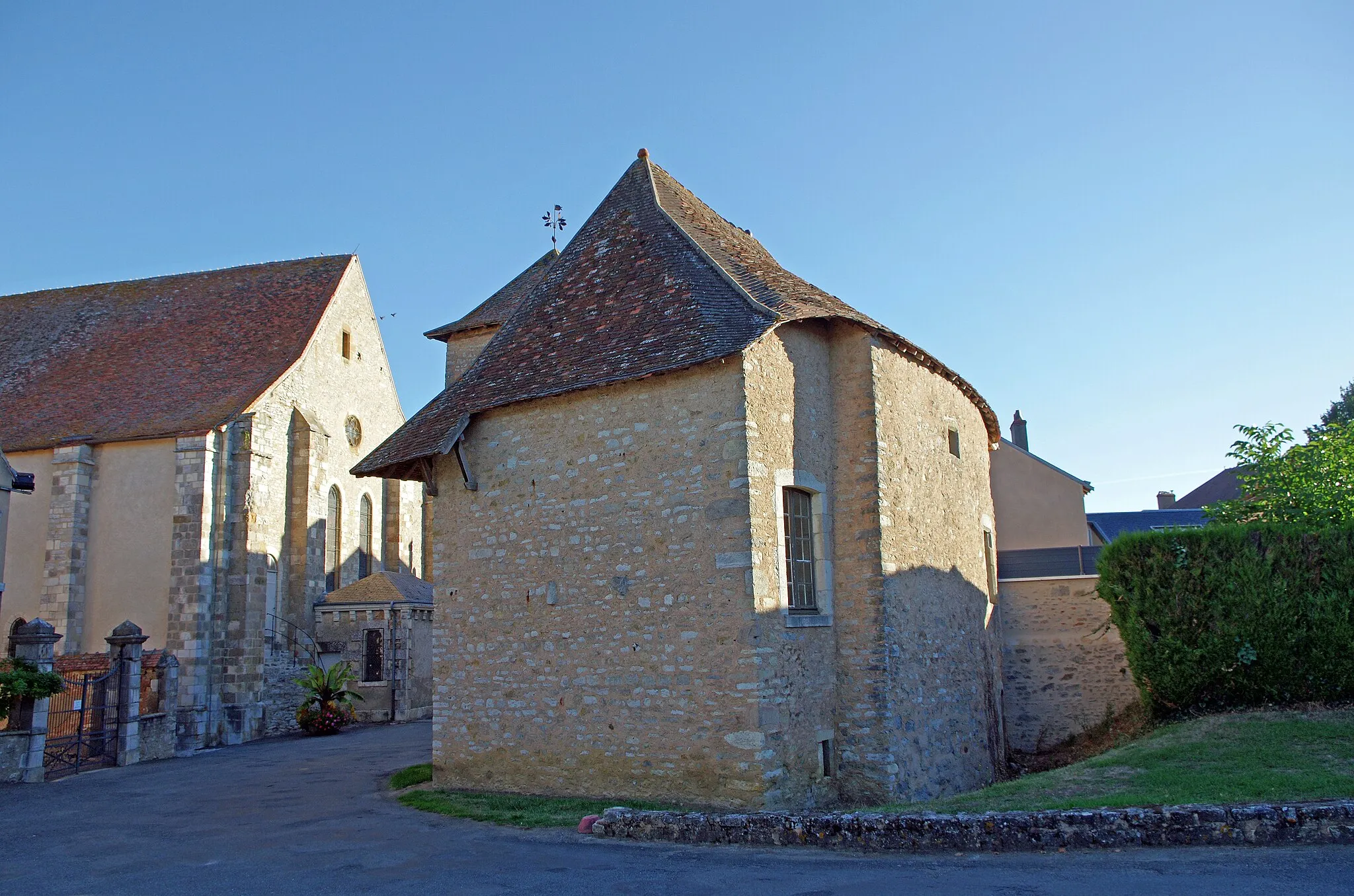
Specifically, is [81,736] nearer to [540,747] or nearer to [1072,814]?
[540,747]

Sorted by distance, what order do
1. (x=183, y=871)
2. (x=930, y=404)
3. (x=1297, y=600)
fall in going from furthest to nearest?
(x=930, y=404), (x=1297, y=600), (x=183, y=871)

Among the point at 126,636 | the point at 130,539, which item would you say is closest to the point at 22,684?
the point at 126,636

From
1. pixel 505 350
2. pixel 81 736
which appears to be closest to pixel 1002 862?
pixel 505 350

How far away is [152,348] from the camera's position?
2500 cm

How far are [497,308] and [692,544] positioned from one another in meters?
10.2

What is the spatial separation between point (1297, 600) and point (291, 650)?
808 inches

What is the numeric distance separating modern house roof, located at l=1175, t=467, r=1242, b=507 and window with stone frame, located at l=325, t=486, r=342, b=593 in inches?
1248

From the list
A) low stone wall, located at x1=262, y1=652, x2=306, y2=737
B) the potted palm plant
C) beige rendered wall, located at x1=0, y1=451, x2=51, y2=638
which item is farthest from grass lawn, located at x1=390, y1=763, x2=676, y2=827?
beige rendered wall, located at x1=0, y1=451, x2=51, y2=638

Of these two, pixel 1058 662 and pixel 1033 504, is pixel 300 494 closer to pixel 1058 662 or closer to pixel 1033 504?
pixel 1058 662

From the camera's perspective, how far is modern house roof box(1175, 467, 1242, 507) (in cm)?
3856

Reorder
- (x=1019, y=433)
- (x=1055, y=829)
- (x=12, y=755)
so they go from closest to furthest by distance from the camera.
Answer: (x=1055, y=829) < (x=12, y=755) < (x=1019, y=433)

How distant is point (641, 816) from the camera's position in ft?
29.2

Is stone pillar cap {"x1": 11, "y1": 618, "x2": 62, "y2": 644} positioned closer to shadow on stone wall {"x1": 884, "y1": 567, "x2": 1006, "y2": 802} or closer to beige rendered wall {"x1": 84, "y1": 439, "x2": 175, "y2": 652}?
beige rendered wall {"x1": 84, "y1": 439, "x2": 175, "y2": 652}

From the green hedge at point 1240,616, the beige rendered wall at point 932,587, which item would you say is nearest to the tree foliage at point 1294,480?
the green hedge at point 1240,616
